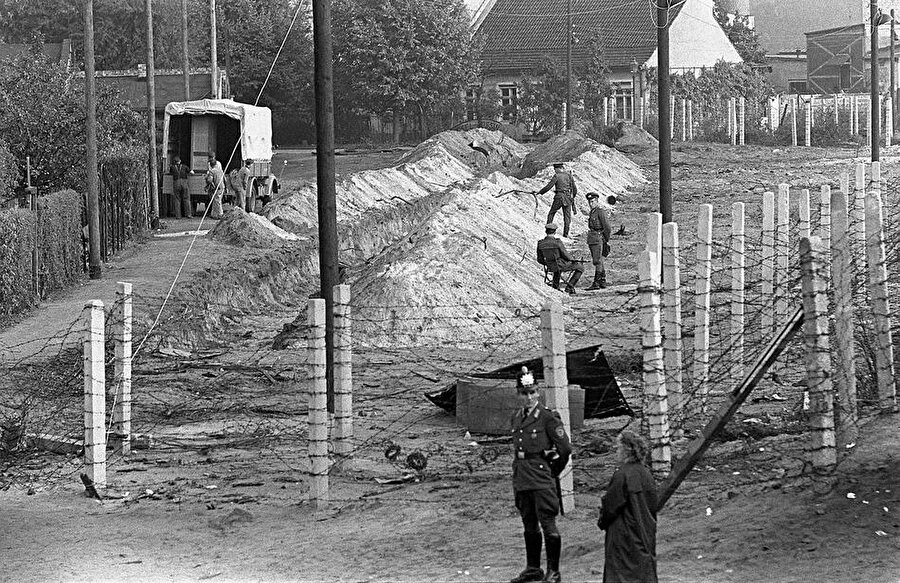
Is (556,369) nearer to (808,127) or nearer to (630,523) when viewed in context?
(630,523)

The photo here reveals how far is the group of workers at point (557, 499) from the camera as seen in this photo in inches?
294

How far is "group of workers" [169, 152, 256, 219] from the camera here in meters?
38.5

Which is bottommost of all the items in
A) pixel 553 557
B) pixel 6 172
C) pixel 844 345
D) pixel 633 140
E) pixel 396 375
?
pixel 553 557

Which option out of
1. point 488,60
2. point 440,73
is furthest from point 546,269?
point 488,60

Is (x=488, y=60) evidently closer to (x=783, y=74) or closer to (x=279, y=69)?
(x=279, y=69)

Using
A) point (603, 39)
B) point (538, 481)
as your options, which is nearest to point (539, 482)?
point (538, 481)

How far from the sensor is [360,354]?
59.8 feet

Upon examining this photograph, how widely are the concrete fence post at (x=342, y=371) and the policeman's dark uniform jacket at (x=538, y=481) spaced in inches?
113

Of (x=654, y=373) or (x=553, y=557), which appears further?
(x=654, y=373)

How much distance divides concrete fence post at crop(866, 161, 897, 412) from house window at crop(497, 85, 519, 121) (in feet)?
211

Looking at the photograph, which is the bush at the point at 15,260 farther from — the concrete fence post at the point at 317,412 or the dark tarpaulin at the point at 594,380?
the concrete fence post at the point at 317,412

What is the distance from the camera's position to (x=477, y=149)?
5462cm

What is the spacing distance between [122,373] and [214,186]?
26991 mm

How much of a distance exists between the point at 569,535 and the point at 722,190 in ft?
113
